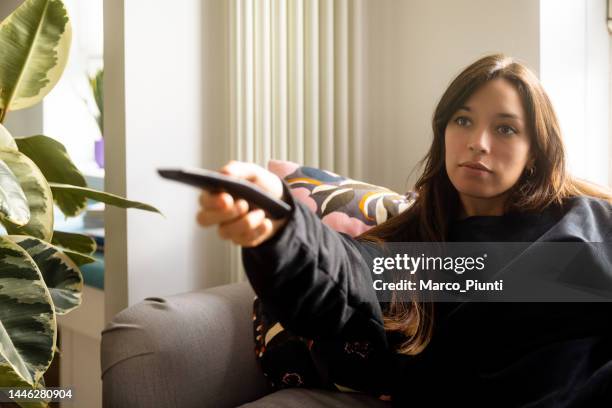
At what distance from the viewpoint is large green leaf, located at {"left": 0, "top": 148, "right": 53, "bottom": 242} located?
1.17m

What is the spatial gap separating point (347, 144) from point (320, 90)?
0.17 m

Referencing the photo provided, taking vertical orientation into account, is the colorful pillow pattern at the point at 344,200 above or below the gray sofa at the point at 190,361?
above

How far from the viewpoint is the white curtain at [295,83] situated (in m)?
1.81

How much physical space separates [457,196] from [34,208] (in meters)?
0.75

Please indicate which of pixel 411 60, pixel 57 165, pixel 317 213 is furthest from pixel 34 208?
pixel 411 60

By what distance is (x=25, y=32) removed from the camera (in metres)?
1.27

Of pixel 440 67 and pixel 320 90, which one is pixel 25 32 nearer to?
pixel 320 90

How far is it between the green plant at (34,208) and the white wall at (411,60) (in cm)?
91

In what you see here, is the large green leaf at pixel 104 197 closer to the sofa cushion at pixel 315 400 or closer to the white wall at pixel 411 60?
the sofa cushion at pixel 315 400

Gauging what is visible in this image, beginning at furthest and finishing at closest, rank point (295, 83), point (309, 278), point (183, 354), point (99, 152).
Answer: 1. point (99, 152)
2. point (295, 83)
3. point (183, 354)
4. point (309, 278)

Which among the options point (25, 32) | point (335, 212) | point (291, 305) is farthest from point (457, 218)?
point (25, 32)

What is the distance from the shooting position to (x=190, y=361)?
49.9 inches

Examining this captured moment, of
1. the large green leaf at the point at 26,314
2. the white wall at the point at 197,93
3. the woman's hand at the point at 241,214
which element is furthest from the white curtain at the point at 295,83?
the woman's hand at the point at 241,214

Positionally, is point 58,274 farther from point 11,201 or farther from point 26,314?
point 11,201
